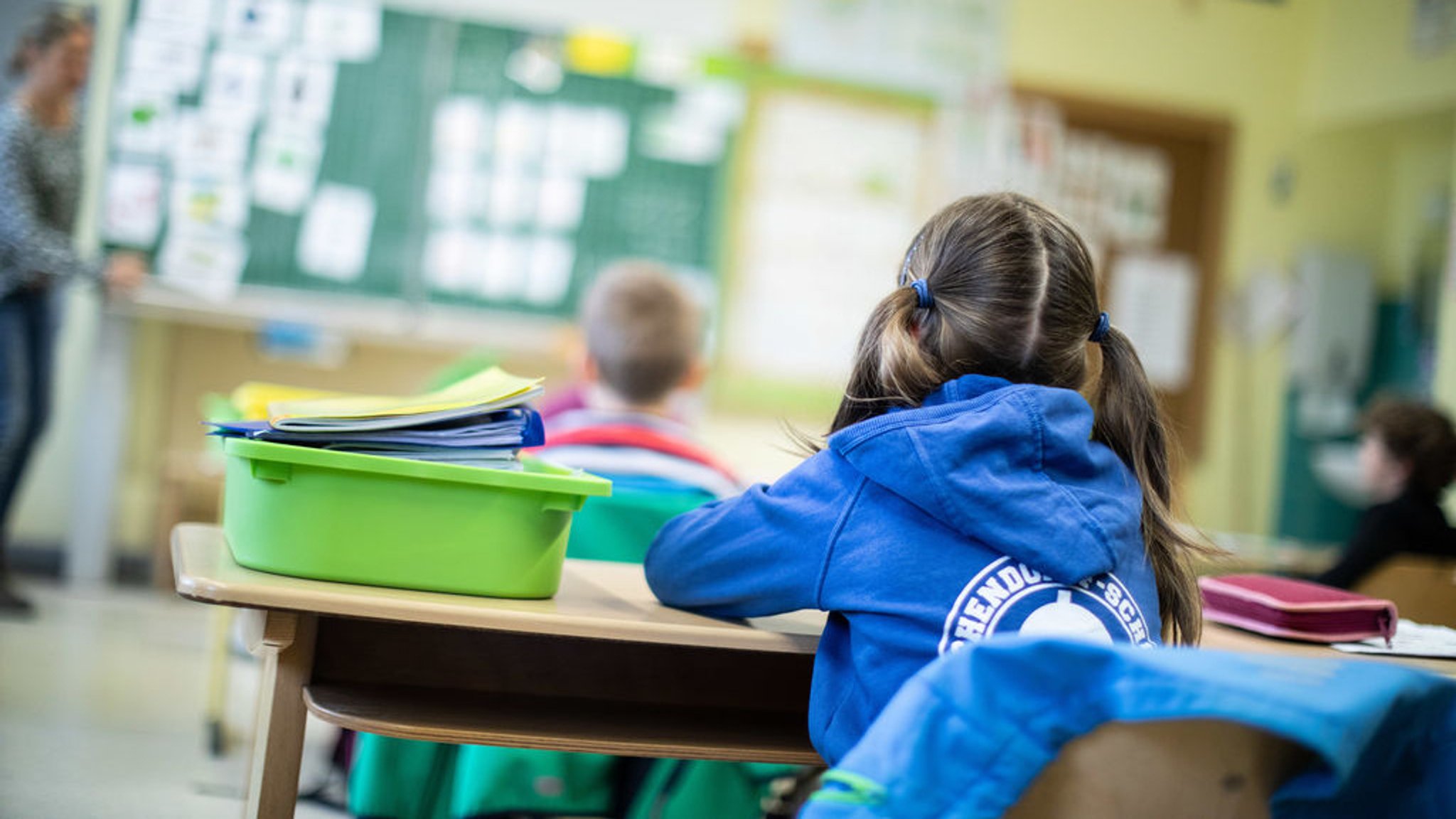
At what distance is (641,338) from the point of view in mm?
2357

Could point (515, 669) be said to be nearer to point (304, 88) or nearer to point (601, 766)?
point (601, 766)

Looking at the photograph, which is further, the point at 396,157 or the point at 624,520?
the point at 396,157

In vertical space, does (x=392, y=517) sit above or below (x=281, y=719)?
above

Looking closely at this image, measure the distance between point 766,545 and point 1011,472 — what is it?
0.80 feet

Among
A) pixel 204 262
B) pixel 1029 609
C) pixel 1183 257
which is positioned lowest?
pixel 1029 609

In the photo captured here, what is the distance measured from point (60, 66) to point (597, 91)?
1779 millimetres

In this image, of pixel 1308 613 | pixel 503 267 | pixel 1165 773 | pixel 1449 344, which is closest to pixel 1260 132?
pixel 1449 344

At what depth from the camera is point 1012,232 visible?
135 centimetres

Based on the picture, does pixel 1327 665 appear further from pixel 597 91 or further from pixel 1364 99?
pixel 1364 99

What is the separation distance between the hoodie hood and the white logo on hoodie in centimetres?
2

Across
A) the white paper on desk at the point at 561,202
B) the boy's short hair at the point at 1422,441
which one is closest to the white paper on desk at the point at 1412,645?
the boy's short hair at the point at 1422,441

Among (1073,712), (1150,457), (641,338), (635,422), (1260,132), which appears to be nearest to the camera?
(1073,712)

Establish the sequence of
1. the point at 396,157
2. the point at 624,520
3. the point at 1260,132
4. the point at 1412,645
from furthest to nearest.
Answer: the point at 1260,132, the point at 396,157, the point at 624,520, the point at 1412,645

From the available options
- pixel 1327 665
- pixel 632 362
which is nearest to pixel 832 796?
pixel 1327 665
